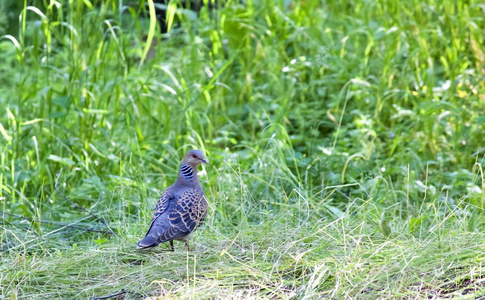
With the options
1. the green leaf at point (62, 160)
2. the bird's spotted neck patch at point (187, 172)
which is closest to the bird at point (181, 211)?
the bird's spotted neck patch at point (187, 172)

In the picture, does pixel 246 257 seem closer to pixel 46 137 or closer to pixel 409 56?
pixel 46 137

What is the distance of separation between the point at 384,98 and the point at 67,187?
2.29m

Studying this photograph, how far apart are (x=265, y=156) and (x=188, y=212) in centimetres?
100

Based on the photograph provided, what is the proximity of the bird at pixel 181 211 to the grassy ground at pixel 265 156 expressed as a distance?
0.10 m

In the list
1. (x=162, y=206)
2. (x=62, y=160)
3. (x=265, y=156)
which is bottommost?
(x=62, y=160)

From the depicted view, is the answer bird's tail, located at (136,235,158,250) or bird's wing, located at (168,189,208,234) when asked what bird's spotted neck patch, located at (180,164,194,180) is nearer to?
bird's wing, located at (168,189,208,234)

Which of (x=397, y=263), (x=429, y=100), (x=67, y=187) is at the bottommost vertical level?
(x=67, y=187)

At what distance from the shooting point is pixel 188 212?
3.14 meters

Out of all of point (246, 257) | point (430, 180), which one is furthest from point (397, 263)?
point (430, 180)

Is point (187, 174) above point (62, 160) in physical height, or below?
above

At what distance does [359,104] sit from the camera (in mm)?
5008

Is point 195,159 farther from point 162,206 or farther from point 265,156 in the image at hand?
point 265,156

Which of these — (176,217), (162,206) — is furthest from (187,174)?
(176,217)

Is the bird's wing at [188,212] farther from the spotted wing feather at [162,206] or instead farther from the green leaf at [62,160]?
the green leaf at [62,160]
